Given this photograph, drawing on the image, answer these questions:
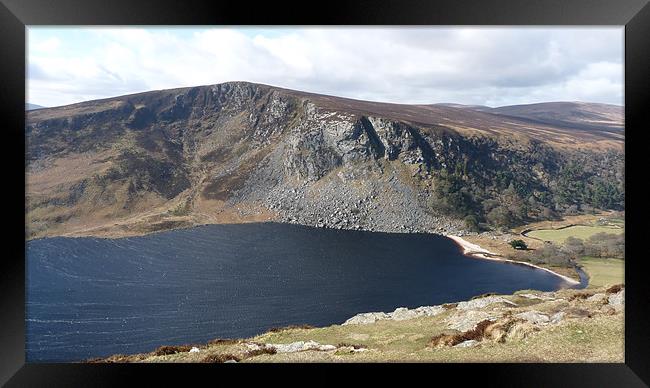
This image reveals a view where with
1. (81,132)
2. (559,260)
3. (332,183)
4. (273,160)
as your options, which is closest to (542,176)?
(559,260)

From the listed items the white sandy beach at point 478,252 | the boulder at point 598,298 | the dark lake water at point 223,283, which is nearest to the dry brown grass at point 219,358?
the dark lake water at point 223,283

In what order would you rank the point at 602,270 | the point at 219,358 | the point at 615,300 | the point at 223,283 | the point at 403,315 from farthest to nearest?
the point at 602,270
the point at 223,283
the point at 403,315
the point at 615,300
the point at 219,358

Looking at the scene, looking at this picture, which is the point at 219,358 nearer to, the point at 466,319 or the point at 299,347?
the point at 299,347

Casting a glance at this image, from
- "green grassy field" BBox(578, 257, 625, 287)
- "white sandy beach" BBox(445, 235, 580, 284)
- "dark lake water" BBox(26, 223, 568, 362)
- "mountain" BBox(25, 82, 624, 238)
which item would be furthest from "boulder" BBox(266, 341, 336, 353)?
"mountain" BBox(25, 82, 624, 238)

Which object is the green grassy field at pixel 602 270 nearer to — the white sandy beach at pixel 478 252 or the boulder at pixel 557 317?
the white sandy beach at pixel 478 252

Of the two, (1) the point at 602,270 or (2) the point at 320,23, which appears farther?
(1) the point at 602,270

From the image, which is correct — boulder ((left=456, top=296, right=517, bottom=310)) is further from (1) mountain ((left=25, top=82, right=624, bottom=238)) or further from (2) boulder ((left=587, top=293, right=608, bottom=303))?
(1) mountain ((left=25, top=82, right=624, bottom=238))

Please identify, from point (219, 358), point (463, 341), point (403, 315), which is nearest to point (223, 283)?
point (403, 315)
